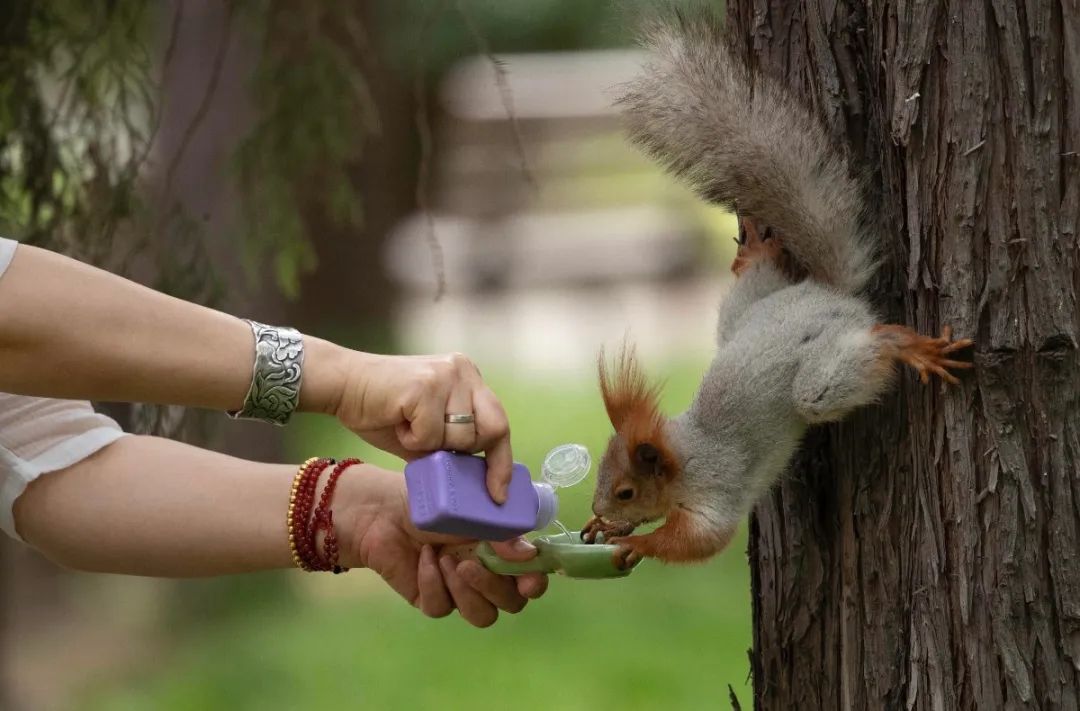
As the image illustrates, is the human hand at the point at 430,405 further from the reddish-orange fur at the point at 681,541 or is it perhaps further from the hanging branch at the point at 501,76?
the hanging branch at the point at 501,76

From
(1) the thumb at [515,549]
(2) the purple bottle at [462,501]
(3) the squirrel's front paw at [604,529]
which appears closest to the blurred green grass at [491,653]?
(3) the squirrel's front paw at [604,529]

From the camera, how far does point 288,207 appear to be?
1845 millimetres

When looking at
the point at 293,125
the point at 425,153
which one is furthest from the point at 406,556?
the point at 293,125

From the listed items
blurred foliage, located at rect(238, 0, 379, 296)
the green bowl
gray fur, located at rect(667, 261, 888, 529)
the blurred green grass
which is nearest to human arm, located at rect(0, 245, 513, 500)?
the green bowl

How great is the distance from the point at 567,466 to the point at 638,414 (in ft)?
0.29

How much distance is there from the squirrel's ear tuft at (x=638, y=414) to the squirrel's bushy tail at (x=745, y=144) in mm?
189

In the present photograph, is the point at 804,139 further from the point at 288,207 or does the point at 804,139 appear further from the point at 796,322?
the point at 288,207

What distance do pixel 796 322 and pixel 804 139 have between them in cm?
16

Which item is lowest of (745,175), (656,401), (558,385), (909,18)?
(558,385)

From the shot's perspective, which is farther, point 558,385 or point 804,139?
point 558,385

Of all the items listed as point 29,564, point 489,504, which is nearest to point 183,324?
point 489,504

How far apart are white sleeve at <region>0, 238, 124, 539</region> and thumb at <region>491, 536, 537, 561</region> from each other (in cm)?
49

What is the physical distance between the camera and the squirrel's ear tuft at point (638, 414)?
1177mm

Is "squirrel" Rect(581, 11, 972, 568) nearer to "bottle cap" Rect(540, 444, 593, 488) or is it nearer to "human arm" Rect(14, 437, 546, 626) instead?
"bottle cap" Rect(540, 444, 593, 488)
